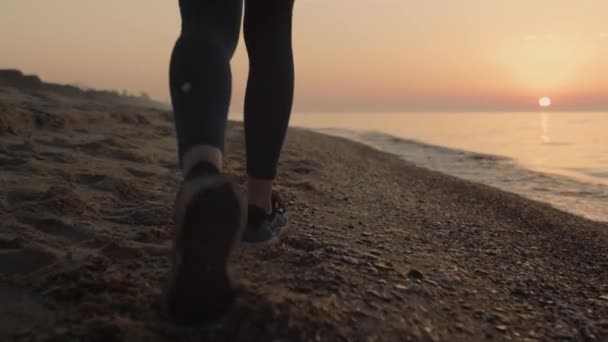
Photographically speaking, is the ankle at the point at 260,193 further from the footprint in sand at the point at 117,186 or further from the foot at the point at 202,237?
the footprint in sand at the point at 117,186

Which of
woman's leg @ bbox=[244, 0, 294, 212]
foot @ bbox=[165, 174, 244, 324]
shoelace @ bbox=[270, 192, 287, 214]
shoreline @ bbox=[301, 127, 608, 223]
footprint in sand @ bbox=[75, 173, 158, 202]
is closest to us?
foot @ bbox=[165, 174, 244, 324]

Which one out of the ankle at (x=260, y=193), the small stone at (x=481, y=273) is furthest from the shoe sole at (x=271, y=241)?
the small stone at (x=481, y=273)

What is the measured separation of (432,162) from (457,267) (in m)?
8.91

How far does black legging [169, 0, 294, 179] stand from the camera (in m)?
1.17

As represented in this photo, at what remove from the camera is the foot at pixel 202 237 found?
994 mm

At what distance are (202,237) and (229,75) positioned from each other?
Answer: 1.57 feet

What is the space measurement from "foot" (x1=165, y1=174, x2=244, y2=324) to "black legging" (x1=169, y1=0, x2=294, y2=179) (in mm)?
170

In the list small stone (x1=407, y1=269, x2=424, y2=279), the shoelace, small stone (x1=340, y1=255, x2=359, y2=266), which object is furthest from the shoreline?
the shoelace

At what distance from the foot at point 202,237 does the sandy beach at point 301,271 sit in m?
0.12

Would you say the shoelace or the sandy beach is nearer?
the sandy beach

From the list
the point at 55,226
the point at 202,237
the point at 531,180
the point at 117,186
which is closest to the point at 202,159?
the point at 202,237

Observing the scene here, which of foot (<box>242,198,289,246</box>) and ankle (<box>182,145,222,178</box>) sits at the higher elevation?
ankle (<box>182,145,222,178</box>)

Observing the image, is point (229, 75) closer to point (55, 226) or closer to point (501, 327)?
point (501, 327)

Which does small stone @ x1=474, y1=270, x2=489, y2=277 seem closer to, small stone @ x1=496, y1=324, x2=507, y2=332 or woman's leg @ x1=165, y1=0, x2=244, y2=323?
small stone @ x1=496, y1=324, x2=507, y2=332
